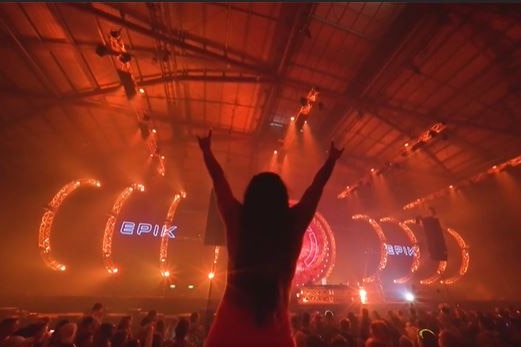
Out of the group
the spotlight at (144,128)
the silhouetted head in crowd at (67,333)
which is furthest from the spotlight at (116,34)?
the silhouetted head in crowd at (67,333)

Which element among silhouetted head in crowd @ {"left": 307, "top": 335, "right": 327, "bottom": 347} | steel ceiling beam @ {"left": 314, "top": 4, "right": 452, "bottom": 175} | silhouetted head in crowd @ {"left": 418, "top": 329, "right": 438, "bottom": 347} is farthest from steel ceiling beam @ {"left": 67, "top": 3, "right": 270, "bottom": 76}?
silhouetted head in crowd @ {"left": 418, "top": 329, "right": 438, "bottom": 347}

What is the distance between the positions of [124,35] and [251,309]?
9.76m

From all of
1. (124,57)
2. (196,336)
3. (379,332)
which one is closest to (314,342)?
(379,332)

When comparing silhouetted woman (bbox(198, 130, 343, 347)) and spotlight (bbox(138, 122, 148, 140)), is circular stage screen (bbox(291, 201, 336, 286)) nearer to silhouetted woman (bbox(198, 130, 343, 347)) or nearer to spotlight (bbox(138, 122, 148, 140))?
spotlight (bbox(138, 122, 148, 140))

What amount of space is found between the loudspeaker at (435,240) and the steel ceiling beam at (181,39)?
925 centimetres

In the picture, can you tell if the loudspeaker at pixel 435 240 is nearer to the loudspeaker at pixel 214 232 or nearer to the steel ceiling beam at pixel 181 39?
the steel ceiling beam at pixel 181 39

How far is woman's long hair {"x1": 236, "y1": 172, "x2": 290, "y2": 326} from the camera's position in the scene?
3.52ft

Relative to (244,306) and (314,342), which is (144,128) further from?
(244,306)

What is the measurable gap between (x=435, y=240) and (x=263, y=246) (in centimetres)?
1268

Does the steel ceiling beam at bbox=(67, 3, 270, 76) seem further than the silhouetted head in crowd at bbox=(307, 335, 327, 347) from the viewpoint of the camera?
Yes

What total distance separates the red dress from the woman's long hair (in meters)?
0.03

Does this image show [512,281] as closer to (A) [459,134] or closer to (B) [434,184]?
(B) [434,184]

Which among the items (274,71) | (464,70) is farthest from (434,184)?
(274,71)

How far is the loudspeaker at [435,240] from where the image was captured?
10.9 meters
